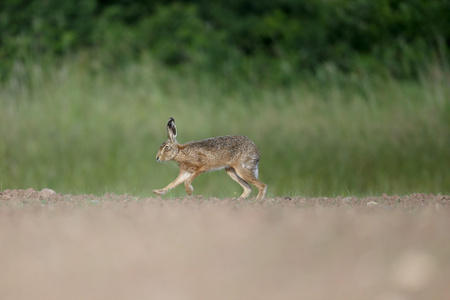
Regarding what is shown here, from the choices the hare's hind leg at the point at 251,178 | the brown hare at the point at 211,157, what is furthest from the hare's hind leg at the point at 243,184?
the hare's hind leg at the point at 251,178

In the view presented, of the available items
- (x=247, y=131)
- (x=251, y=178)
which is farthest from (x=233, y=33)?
(x=251, y=178)

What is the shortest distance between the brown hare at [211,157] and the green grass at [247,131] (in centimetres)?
188

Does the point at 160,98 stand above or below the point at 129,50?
below

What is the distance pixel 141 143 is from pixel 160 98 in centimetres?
210

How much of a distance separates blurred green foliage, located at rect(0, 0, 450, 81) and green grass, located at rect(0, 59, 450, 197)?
11.9 ft

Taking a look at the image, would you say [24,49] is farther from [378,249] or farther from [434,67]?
[378,249]

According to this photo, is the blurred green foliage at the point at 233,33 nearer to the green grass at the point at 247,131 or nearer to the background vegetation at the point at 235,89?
the background vegetation at the point at 235,89

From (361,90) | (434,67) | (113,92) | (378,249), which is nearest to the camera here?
(378,249)

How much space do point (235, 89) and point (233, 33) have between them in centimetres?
308

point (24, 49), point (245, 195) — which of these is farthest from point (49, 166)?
point (24, 49)

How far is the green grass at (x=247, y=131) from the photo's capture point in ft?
28.3

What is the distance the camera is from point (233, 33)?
1814 cm

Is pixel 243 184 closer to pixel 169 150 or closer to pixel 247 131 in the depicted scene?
pixel 169 150

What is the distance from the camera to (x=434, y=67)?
1112 centimetres
